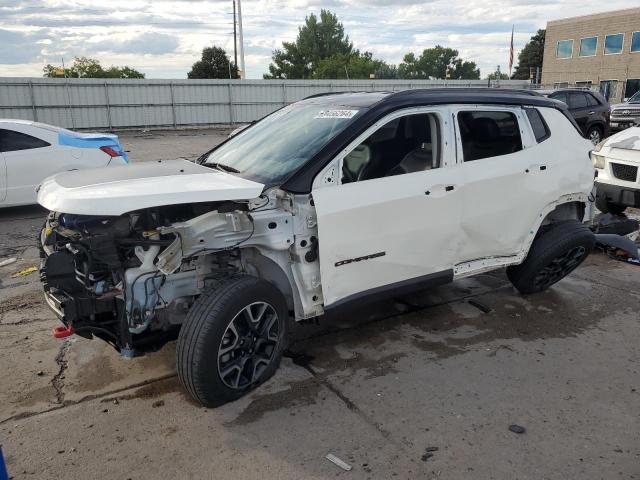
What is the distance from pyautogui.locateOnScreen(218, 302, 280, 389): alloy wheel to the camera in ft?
10.7

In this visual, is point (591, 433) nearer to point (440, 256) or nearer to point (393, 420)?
point (393, 420)

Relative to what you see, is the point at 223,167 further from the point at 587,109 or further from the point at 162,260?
the point at 587,109

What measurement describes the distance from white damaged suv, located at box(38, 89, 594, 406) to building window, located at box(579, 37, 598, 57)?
43238 millimetres

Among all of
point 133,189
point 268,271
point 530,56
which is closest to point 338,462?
point 268,271

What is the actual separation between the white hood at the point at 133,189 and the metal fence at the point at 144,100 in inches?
780

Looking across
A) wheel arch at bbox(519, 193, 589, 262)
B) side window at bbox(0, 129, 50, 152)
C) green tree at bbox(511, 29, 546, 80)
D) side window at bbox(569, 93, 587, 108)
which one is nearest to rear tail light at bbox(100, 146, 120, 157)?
side window at bbox(0, 129, 50, 152)

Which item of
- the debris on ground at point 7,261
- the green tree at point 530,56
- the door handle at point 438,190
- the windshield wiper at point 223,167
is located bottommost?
the debris on ground at point 7,261

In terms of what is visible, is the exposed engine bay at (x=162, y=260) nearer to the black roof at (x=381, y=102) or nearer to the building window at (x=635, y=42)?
the black roof at (x=381, y=102)

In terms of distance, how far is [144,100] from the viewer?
86.3 ft

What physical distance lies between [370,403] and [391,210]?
1.27 meters

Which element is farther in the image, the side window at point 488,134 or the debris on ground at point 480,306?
the debris on ground at point 480,306

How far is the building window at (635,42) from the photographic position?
37938mm

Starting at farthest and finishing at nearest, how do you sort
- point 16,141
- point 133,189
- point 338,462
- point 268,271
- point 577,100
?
point 577,100, point 16,141, point 268,271, point 133,189, point 338,462

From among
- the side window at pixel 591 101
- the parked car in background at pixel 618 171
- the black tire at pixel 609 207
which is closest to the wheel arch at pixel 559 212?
the parked car in background at pixel 618 171
